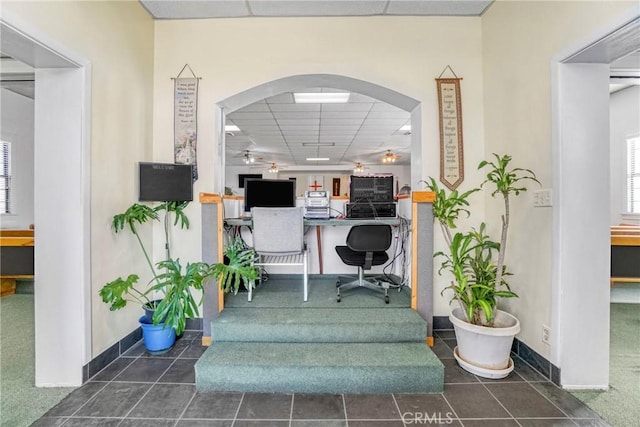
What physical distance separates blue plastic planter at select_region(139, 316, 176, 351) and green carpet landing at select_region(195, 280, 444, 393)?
0.50 metres

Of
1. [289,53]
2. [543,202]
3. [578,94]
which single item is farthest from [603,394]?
[289,53]

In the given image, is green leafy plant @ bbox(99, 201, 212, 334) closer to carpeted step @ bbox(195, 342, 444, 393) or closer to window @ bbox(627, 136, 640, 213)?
carpeted step @ bbox(195, 342, 444, 393)

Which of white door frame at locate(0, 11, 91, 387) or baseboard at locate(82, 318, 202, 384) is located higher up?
white door frame at locate(0, 11, 91, 387)

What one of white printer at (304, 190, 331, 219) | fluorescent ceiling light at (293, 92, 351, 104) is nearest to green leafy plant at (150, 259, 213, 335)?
white printer at (304, 190, 331, 219)

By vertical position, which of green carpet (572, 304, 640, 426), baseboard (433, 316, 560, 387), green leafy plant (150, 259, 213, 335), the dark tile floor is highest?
green leafy plant (150, 259, 213, 335)

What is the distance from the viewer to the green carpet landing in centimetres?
187

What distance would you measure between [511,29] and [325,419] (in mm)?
3376

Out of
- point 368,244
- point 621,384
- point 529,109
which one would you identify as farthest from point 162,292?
point 621,384

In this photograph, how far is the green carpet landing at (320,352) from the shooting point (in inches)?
73.4

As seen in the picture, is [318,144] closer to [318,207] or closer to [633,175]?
[318,207]

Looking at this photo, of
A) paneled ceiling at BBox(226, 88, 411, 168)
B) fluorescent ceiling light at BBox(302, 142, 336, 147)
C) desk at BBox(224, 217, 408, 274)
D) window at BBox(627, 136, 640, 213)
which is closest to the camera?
desk at BBox(224, 217, 408, 274)

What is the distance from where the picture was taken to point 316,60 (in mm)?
2807

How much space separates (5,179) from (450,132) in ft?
22.2

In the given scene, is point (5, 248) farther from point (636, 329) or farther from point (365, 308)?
point (636, 329)
